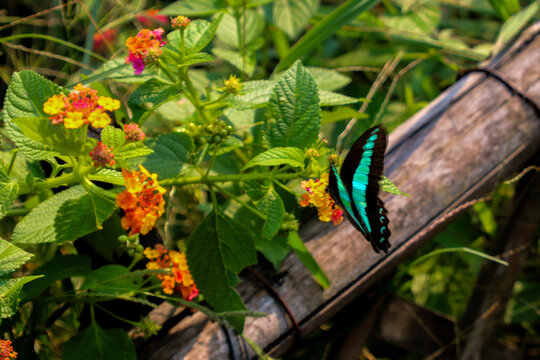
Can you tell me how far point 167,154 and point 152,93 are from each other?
5.4 inches

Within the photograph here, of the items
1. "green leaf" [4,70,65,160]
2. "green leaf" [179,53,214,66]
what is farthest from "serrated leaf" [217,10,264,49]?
"green leaf" [4,70,65,160]

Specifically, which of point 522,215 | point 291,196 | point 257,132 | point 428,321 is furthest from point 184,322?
point 522,215

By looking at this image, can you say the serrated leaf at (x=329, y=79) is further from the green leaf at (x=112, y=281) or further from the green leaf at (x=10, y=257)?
the green leaf at (x=10, y=257)

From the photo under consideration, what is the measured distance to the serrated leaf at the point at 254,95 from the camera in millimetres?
Result: 1038

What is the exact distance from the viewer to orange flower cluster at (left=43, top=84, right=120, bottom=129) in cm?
74

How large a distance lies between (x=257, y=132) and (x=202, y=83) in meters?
0.28

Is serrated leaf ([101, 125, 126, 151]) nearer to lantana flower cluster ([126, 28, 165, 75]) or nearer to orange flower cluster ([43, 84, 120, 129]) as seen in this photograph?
orange flower cluster ([43, 84, 120, 129])

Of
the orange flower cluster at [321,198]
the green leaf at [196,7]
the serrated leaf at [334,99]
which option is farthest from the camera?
the green leaf at [196,7]

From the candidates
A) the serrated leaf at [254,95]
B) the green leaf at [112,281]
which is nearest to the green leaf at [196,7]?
the serrated leaf at [254,95]

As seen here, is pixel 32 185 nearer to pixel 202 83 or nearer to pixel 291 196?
pixel 291 196

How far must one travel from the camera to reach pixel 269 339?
44.8 inches

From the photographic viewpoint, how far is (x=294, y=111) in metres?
1.01

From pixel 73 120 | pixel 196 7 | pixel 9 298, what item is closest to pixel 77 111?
pixel 73 120

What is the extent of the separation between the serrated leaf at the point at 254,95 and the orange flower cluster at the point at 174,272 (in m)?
0.36
